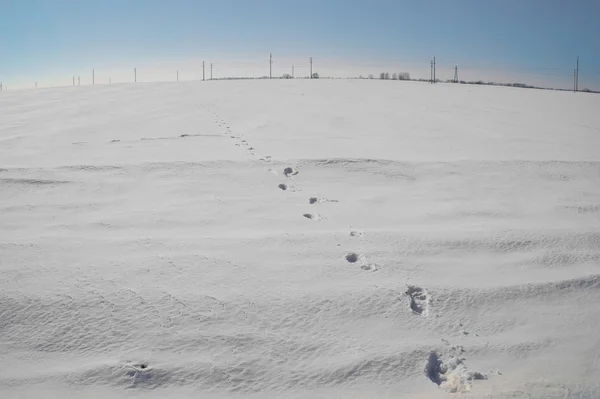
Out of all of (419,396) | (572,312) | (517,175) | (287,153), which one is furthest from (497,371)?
(287,153)

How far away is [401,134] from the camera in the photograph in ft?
25.9

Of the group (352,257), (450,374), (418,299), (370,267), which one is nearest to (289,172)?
(352,257)

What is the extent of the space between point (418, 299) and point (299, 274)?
0.77 meters

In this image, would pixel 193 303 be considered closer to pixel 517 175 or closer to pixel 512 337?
pixel 512 337

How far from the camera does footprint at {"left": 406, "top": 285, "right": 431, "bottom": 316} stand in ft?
8.91

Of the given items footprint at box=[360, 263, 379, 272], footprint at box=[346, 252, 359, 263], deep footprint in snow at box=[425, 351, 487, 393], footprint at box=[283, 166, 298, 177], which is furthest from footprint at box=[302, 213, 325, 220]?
deep footprint in snow at box=[425, 351, 487, 393]

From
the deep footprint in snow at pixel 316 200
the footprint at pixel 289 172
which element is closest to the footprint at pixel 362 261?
the deep footprint in snow at pixel 316 200

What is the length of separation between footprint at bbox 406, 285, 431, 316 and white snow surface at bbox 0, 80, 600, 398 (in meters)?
0.01

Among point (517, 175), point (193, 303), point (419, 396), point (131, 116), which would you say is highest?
point (131, 116)

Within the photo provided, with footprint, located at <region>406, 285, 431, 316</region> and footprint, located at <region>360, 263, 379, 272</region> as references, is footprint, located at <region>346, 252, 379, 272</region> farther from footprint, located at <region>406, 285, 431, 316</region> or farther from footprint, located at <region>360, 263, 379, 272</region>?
footprint, located at <region>406, 285, 431, 316</region>

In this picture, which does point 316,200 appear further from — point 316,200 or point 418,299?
point 418,299

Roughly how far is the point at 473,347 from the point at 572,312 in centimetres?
76

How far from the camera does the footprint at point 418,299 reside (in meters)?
2.72

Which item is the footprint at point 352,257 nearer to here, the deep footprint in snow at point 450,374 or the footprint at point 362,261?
the footprint at point 362,261
